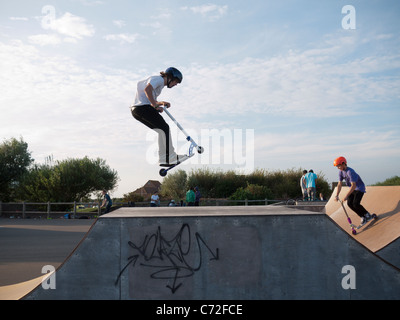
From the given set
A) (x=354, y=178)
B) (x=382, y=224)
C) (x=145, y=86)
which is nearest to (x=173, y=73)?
(x=145, y=86)

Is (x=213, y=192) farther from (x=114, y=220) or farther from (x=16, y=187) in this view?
(x=114, y=220)

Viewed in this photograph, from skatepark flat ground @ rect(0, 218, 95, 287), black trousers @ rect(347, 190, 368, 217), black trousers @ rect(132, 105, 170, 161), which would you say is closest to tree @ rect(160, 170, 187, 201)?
skatepark flat ground @ rect(0, 218, 95, 287)

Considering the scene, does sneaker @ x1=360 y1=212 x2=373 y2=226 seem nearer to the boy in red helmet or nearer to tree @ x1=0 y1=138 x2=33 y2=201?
the boy in red helmet

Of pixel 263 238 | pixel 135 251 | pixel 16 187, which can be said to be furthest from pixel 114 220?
pixel 16 187

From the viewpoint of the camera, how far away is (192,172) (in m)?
29.7

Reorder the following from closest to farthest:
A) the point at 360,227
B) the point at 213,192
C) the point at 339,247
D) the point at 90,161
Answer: the point at 339,247
the point at 360,227
the point at 213,192
the point at 90,161

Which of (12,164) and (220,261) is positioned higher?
(12,164)

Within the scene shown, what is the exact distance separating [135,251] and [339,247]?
2.52 m

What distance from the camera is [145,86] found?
6.25 metres

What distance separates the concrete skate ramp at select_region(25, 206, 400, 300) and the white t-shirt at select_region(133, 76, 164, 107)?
2648mm

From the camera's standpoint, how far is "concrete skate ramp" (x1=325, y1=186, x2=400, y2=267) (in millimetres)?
5160

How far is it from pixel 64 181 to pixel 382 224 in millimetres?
27005

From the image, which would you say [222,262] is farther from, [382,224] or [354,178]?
[382,224]
